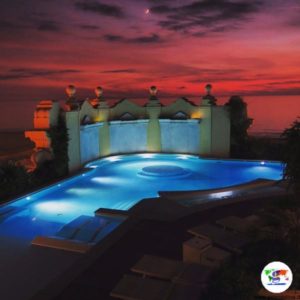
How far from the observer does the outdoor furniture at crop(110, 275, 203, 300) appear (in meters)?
3.96

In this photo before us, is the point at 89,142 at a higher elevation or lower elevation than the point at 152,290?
higher

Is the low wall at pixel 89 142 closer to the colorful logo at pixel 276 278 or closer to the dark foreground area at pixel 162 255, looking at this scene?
the dark foreground area at pixel 162 255

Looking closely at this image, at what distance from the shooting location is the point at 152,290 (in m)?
4.04

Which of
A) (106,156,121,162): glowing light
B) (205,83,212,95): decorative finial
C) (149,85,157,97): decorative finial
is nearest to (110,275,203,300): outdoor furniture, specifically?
(106,156,121,162): glowing light

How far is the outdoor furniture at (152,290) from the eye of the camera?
3957mm

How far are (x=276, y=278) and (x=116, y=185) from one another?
9823mm

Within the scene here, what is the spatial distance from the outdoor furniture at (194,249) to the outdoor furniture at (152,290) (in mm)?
785

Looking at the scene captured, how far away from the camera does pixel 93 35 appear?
18.5 m

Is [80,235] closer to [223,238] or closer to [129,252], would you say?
[129,252]

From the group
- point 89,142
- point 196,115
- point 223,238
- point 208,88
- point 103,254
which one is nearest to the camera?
point 223,238

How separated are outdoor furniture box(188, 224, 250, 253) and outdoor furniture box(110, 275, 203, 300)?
1267 millimetres

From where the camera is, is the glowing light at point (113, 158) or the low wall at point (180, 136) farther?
the low wall at point (180, 136)

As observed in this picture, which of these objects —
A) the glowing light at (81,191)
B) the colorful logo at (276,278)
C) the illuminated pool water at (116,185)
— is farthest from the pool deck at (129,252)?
the glowing light at (81,191)

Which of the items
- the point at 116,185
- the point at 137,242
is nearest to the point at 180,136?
the point at 116,185
